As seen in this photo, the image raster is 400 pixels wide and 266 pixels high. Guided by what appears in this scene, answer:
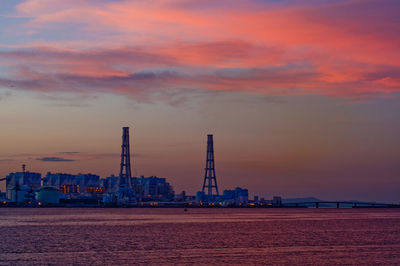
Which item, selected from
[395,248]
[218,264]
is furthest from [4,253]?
[395,248]

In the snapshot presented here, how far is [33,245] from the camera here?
53.7m

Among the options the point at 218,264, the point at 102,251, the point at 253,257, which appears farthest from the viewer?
the point at 102,251

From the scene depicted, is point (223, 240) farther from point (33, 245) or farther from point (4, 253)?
point (4, 253)

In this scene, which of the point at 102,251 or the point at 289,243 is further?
the point at 289,243

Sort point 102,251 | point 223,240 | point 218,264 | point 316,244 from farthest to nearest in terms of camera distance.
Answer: point 223,240 < point 316,244 < point 102,251 < point 218,264

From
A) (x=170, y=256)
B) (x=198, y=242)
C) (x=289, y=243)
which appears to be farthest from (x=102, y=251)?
(x=289, y=243)

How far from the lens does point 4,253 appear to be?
4653cm

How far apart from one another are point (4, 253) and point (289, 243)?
26.0 metres

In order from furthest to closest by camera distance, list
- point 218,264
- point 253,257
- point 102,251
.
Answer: point 102,251 → point 253,257 → point 218,264

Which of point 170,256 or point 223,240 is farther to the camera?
point 223,240

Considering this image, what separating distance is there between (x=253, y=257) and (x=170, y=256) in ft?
20.4

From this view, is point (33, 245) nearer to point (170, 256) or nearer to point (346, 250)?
point (170, 256)

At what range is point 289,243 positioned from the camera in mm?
57281

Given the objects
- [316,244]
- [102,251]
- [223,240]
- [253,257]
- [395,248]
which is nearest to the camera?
[253,257]
